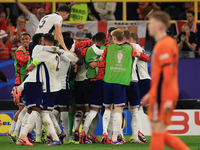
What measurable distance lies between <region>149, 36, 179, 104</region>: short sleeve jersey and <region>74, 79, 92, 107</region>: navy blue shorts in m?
3.38

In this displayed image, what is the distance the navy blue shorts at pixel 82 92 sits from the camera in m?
6.72

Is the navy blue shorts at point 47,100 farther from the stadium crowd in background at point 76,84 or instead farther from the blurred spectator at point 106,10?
the blurred spectator at point 106,10

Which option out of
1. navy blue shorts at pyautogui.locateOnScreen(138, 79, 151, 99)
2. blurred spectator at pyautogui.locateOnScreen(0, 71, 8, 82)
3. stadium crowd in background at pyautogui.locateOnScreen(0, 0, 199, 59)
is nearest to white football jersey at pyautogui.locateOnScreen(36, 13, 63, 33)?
navy blue shorts at pyautogui.locateOnScreen(138, 79, 151, 99)

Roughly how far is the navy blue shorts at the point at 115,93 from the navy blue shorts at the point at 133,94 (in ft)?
1.44

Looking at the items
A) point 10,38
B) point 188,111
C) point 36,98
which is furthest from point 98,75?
point 10,38

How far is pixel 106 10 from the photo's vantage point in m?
10.3

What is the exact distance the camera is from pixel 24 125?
20.2 feet

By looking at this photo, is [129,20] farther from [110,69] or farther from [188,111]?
[110,69]

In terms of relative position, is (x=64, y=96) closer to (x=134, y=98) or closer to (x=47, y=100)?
(x=47, y=100)

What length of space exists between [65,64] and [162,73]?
349 cm

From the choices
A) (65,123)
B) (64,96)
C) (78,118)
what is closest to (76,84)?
(64,96)

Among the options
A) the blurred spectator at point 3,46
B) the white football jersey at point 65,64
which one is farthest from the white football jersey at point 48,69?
the blurred spectator at point 3,46

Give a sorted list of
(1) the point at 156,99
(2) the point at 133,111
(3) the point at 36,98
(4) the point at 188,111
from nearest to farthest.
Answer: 1. (1) the point at 156,99
2. (3) the point at 36,98
3. (2) the point at 133,111
4. (4) the point at 188,111

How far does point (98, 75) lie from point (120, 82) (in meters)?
0.70
